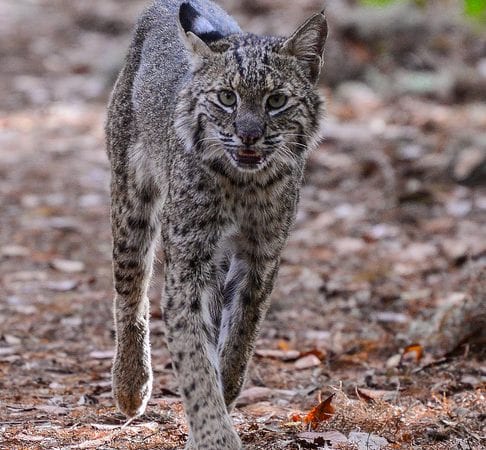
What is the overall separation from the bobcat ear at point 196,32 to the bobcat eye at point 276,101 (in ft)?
1.51

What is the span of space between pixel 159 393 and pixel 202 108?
1.99m

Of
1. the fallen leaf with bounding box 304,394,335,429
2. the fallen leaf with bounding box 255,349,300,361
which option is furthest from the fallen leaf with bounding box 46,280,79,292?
the fallen leaf with bounding box 304,394,335,429

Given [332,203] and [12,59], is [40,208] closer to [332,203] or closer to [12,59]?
[332,203]

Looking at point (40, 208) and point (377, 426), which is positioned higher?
point (377, 426)

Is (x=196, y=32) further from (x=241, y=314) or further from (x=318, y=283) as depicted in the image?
(x=318, y=283)

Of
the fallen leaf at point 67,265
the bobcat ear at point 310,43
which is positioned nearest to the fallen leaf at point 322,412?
the bobcat ear at point 310,43

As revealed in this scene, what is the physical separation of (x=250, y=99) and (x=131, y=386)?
187 cm

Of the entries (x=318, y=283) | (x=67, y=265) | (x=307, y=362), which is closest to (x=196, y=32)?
(x=307, y=362)

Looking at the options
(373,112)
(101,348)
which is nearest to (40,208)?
(101,348)

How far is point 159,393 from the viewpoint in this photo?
21.4ft

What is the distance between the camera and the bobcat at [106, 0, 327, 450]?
16.6 feet

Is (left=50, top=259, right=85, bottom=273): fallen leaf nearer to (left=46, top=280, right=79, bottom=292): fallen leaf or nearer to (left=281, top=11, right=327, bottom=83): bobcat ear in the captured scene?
(left=46, top=280, right=79, bottom=292): fallen leaf

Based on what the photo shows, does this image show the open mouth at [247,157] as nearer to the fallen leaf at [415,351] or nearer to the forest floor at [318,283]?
the forest floor at [318,283]

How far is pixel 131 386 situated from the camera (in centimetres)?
607
